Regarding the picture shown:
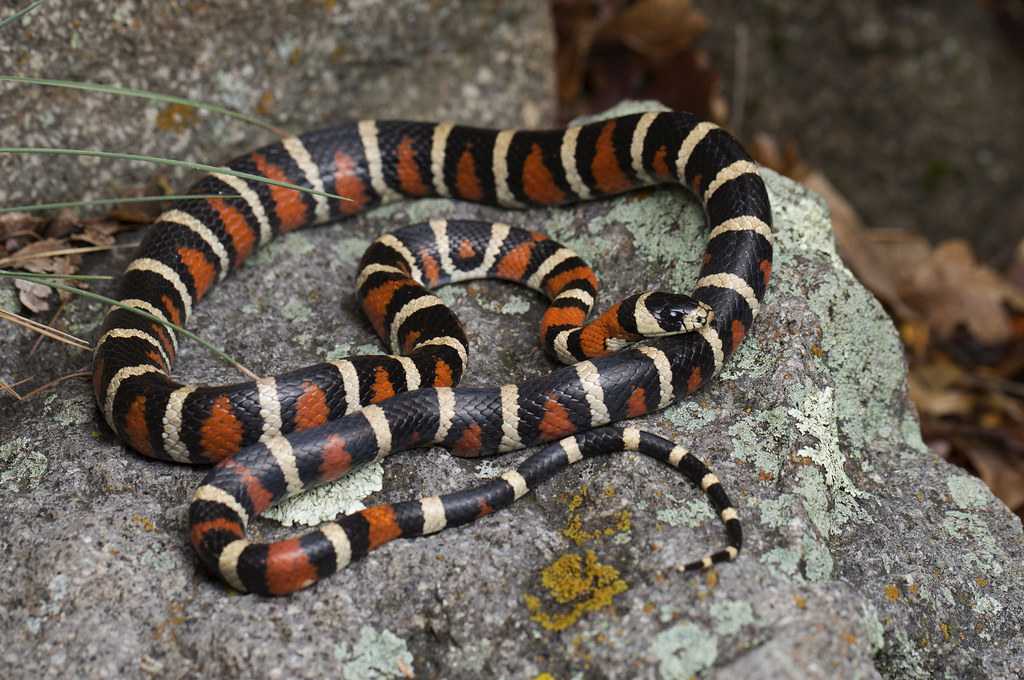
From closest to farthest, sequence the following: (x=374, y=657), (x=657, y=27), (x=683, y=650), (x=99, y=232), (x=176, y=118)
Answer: (x=683, y=650) → (x=374, y=657) → (x=99, y=232) → (x=176, y=118) → (x=657, y=27)

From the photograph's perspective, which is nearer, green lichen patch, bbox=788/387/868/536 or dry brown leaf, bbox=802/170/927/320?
green lichen patch, bbox=788/387/868/536

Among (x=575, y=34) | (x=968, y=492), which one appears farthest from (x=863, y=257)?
(x=968, y=492)

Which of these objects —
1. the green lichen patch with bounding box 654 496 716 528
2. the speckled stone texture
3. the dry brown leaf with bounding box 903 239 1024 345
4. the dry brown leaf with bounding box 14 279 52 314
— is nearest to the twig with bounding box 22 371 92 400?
the speckled stone texture

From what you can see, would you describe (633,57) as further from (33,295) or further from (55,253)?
(33,295)

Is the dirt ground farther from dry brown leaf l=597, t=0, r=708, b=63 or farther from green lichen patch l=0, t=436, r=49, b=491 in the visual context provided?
green lichen patch l=0, t=436, r=49, b=491

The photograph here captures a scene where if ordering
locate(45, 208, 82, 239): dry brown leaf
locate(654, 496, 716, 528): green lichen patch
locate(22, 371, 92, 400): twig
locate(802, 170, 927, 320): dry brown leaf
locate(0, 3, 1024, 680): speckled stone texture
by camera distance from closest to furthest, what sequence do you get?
locate(0, 3, 1024, 680): speckled stone texture < locate(654, 496, 716, 528): green lichen patch < locate(22, 371, 92, 400): twig < locate(45, 208, 82, 239): dry brown leaf < locate(802, 170, 927, 320): dry brown leaf

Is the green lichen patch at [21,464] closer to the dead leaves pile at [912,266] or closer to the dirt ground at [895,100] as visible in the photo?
the dead leaves pile at [912,266]

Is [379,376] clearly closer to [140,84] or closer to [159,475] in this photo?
[159,475]

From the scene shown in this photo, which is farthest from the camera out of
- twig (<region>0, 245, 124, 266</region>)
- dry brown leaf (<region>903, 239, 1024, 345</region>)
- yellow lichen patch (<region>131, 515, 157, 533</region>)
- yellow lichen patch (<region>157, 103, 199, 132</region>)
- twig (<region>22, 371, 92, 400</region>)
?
dry brown leaf (<region>903, 239, 1024, 345</region>)
